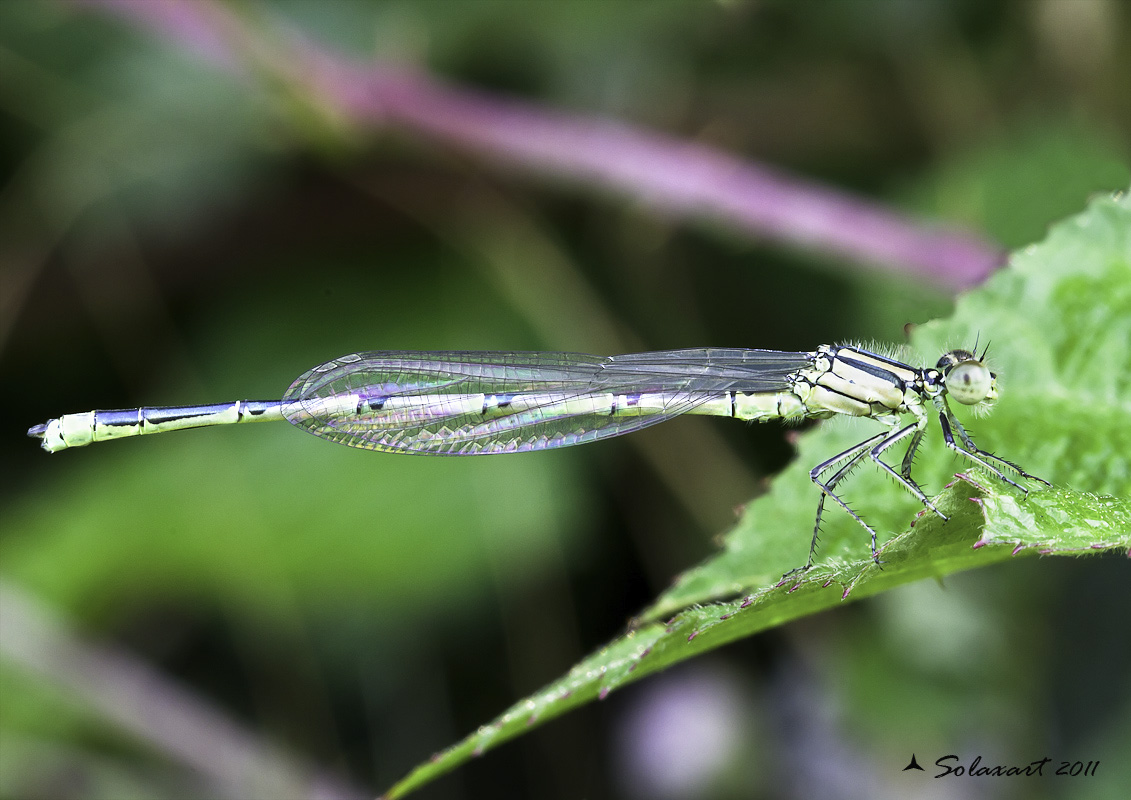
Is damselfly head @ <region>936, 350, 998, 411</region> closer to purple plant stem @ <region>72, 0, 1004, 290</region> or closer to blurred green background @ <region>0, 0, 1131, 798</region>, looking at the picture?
Result: purple plant stem @ <region>72, 0, 1004, 290</region>

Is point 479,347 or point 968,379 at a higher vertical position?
point 479,347

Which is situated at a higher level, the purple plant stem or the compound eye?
the purple plant stem

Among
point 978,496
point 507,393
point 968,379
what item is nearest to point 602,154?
point 507,393

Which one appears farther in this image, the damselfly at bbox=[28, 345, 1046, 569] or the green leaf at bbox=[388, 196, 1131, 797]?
the damselfly at bbox=[28, 345, 1046, 569]

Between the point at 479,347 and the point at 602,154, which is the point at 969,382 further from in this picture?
the point at 479,347

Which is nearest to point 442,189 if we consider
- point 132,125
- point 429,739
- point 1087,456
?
point 132,125

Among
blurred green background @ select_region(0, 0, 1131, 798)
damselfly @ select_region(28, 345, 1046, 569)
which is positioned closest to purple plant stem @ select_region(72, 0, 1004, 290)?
blurred green background @ select_region(0, 0, 1131, 798)

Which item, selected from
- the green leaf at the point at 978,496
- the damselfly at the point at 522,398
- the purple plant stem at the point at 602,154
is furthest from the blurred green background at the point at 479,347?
the green leaf at the point at 978,496
